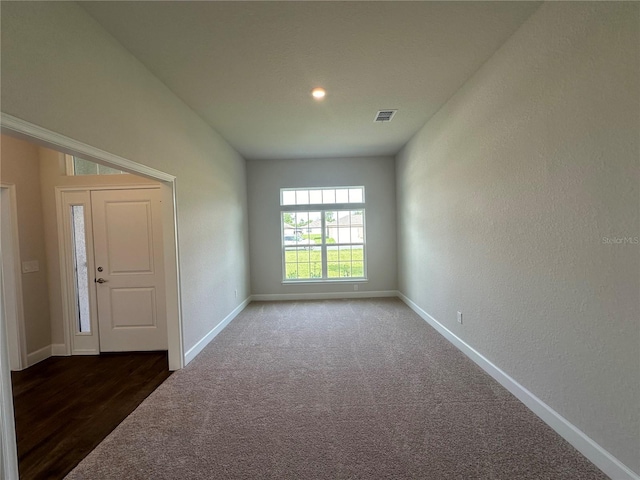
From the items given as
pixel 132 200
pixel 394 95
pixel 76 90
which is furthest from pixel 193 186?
pixel 394 95

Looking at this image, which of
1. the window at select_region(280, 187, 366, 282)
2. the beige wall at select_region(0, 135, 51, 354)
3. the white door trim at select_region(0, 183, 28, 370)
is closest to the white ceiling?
the beige wall at select_region(0, 135, 51, 354)

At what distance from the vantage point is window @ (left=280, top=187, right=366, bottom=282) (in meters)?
5.89

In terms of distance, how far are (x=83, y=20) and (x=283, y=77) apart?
57.0 inches

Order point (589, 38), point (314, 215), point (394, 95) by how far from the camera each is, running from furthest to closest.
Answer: point (314, 215) < point (394, 95) < point (589, 38)

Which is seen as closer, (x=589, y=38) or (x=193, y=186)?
(x=589, y=38)

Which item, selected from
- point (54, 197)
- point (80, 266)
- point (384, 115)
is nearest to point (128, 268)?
point (80, 266)

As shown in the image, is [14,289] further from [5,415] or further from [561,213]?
[561,213]

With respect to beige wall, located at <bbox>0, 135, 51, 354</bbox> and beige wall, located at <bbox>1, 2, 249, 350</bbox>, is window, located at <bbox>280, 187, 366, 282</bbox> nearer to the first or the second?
beige wall, located at <bbox>1, 2, 249, 350</bbox>

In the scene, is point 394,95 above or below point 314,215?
above

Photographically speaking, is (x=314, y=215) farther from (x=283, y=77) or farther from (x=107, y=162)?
(x=107, y=162)

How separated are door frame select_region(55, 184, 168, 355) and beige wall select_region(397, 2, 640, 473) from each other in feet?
11.8

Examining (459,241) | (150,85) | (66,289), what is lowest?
(66,289)

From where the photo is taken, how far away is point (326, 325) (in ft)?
13.8

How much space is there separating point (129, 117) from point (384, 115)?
2.79m
